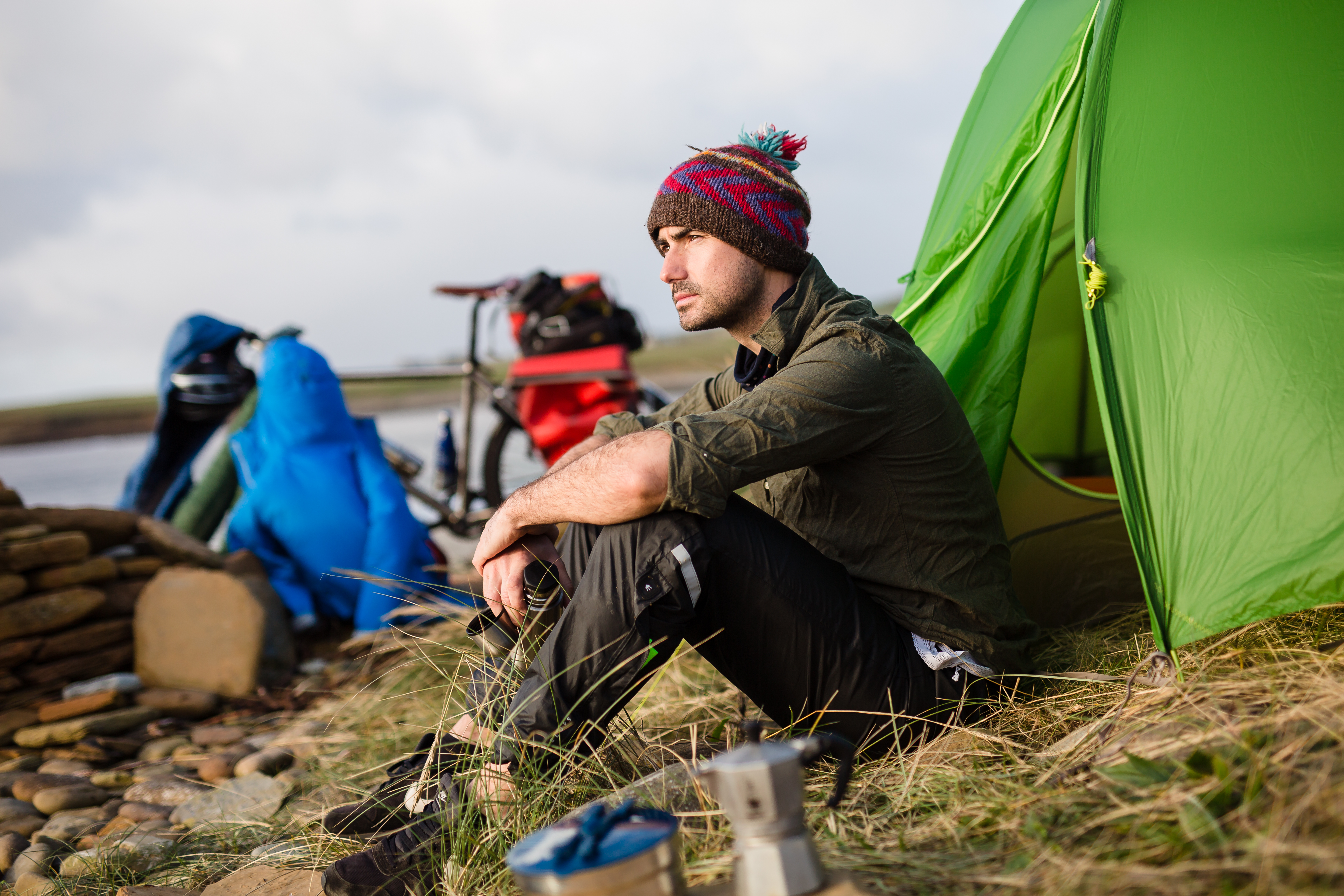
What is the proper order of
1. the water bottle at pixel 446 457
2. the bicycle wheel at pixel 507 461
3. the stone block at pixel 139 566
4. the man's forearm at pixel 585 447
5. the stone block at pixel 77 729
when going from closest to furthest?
the man's forearm at pixel 585 447, the stone block at pixel 77 729, the stone block at pixel 139 566, the water bottle at pixel 446 457, the bicycle wheel at pixel 507 461

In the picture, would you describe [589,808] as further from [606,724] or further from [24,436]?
[24,436]

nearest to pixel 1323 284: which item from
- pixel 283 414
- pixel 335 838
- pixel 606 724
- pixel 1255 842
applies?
pixel 1255 842

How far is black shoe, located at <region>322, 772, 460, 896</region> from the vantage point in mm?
1608

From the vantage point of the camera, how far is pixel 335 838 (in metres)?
1.84

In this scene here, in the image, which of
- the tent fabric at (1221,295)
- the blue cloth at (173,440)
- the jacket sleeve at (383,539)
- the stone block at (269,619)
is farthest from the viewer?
the blue cloth at (173,440)

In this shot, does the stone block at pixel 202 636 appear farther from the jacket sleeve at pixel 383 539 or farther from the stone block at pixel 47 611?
the jacket sleeve at pixel 383 539

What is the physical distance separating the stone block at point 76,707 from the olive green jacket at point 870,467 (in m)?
2.73

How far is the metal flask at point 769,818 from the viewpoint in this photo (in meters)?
1.12

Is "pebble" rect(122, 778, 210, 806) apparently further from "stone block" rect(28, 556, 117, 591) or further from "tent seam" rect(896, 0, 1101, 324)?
"tent seam" rect(896, 0, 1101, 324)

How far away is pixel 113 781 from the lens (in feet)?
9.21

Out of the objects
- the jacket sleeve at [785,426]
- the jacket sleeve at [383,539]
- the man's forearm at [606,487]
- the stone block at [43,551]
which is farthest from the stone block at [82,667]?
the jacket sleeve at [785,426]

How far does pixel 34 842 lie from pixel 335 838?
1.05 meters

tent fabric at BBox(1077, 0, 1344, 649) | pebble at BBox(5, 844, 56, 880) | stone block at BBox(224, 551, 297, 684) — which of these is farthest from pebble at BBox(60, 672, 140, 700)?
tent fabric at BBox(1077, 0, 1344, 649)

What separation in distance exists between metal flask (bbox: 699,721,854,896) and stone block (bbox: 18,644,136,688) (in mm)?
3298
